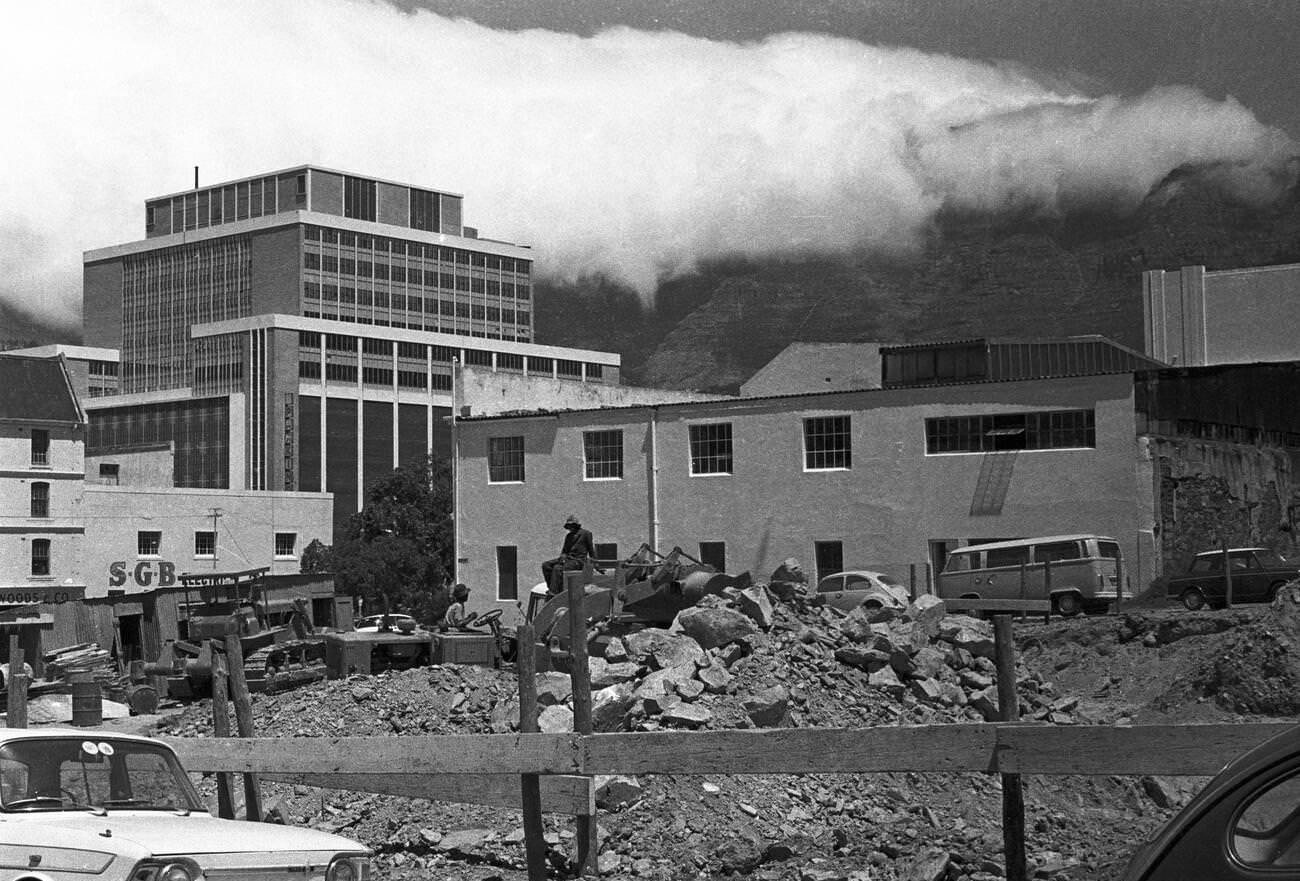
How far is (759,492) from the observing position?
5034 cm

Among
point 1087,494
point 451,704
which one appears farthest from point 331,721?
point 1087,494

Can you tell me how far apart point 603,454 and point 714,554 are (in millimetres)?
5159

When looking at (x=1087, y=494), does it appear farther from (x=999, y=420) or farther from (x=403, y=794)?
(x=403, y=794)

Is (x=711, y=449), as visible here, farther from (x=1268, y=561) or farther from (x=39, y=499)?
(x=39, y=499)

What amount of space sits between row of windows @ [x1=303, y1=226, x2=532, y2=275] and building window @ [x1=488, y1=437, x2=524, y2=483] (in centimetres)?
12008

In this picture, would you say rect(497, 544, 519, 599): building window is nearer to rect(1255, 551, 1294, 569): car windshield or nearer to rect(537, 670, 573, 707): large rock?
rect(1255, 551, 1294, 569): car windshield

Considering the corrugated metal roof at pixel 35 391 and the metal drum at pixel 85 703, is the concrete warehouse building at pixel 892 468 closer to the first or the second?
the metal drum at pixel 85 703

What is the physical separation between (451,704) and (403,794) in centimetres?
902

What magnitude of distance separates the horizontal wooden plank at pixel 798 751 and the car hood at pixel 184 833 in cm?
264

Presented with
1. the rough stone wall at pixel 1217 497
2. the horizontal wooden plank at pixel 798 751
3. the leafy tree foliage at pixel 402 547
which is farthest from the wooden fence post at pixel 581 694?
the leafy tree foliage at pixel 402 547

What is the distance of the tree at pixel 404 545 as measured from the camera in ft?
305

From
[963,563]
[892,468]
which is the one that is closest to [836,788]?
[963,563]

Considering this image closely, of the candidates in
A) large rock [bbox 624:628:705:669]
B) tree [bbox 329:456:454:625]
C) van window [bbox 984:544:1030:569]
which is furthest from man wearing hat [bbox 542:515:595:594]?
tree [bbox 329:456:454:625]

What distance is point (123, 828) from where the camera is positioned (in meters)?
9.39
